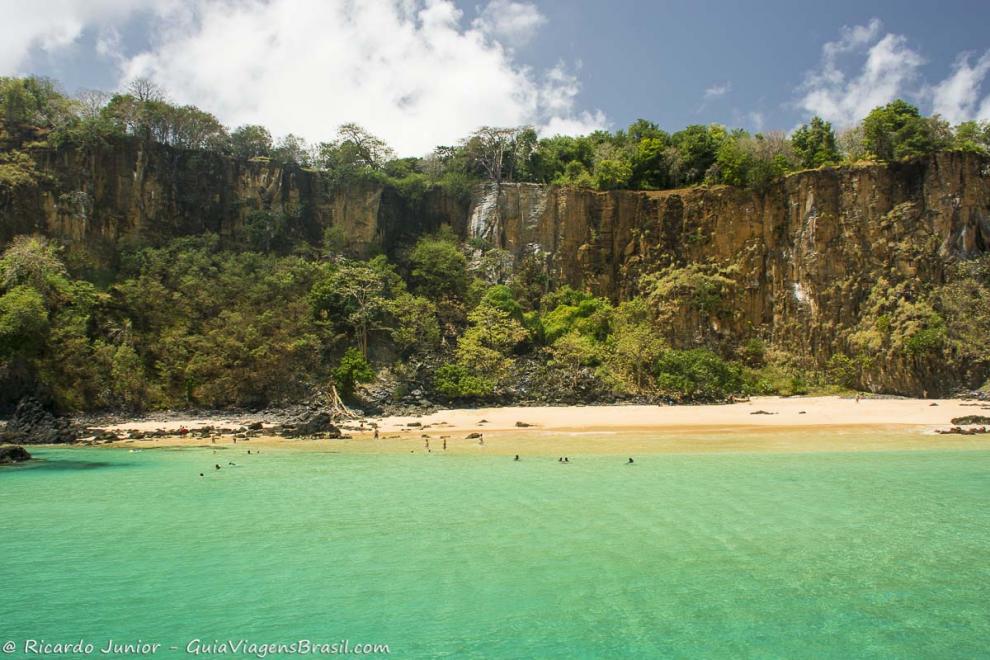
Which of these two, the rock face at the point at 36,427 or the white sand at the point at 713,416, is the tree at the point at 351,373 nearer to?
the white sand at the point at 713,416

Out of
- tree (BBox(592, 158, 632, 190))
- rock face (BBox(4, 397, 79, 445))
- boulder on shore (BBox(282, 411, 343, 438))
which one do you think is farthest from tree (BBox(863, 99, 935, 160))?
rock face (BBox(4, 397, 79, 445))

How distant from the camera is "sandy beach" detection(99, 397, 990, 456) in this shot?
18.9 meters

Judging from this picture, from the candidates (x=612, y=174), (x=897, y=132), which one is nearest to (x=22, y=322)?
(x=612, y=174)

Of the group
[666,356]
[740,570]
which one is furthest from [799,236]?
[740,570]

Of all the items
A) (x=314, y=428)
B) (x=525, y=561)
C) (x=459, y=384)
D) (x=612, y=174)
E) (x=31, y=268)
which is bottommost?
(x=525, y=561)

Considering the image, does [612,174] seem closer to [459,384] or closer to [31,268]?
[459,384]

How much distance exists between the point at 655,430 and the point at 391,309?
1647cm

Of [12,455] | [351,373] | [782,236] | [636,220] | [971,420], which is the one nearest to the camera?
[12,455]

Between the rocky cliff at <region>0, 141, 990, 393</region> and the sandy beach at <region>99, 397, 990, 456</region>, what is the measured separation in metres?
7.04

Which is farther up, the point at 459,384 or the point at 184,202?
the point at 184,202

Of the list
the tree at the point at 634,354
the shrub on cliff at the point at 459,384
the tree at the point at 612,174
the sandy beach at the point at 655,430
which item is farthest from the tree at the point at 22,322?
the tree at the point at 612,174

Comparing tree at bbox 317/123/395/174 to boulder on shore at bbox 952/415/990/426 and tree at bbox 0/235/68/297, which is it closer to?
tree at bbox 0/235/68/297

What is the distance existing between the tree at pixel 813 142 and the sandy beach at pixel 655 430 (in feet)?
50.4

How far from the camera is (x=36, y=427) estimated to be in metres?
23.5
